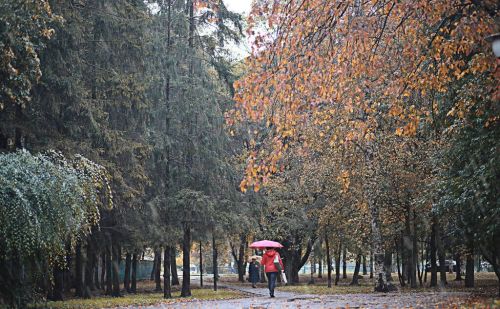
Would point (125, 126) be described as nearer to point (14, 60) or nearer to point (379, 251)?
point (14, 60)

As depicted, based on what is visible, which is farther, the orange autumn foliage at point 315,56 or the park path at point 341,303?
the park path at point 341,303

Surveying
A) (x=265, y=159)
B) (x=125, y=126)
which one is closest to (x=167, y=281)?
(x=125, y=126)

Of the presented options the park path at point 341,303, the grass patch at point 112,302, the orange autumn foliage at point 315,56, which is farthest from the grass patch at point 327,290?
the orange autumn foliage at point 315,56

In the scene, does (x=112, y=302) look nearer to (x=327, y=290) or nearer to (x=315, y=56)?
(x=327, y=290)

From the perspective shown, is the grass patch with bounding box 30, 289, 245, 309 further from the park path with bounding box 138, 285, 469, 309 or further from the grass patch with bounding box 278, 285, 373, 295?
the grass patch with bounding box 278, 285, 373, 295

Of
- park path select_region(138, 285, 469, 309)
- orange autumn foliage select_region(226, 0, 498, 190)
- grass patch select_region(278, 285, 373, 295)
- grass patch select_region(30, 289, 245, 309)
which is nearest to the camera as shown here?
orange autumn foliage select_region(226, 0, 498, 190)

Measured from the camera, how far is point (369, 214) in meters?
24.3

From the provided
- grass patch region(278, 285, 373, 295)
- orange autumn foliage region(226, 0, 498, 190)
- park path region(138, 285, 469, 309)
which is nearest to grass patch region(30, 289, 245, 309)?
park path region(138, 285, 469, 309)

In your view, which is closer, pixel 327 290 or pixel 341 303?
pixel 341 303

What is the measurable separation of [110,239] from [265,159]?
1366 cm

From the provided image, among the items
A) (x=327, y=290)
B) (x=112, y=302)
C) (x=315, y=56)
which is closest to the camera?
(x=315, y=56)

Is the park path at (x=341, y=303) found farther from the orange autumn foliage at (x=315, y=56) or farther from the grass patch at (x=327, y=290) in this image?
the grass patch at (x=327, y=290)

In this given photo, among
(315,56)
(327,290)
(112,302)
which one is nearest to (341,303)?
(315,56)

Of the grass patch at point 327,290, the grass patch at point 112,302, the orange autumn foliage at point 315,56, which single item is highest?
the orange autumn foliage at point 315,56
